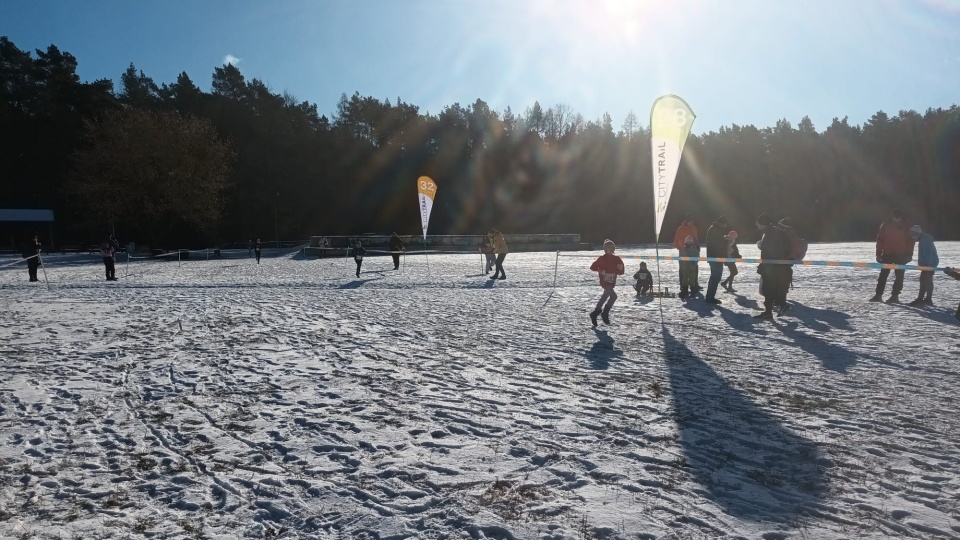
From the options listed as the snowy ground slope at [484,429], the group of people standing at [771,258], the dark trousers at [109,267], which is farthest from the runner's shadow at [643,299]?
the dark trousers at [109,267]

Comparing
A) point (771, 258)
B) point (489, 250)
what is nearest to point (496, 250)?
point (489, 250)

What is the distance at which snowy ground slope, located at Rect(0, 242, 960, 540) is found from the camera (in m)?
3.81

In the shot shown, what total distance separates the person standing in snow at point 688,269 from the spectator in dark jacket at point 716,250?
1018 millimetres

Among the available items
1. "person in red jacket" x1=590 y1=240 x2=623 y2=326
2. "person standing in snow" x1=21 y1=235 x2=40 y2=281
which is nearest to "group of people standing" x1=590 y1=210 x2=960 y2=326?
"person in red jacket" x1=590 y1=240 x2=623 y2=326

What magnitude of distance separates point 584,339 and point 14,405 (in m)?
7.24

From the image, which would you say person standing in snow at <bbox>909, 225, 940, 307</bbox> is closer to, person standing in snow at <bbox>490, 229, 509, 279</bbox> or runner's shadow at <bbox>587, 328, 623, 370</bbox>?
runner's shadow at <bbox>587, 328, 623, 370</bbox>

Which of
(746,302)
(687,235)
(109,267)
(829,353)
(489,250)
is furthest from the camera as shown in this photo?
(489,250)

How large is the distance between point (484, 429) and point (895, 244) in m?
11.4

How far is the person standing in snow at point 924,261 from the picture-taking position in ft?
40.4

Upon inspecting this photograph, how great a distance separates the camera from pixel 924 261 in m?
12.6

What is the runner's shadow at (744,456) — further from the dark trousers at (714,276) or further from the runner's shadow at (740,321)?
the dark trousers at (714,276)

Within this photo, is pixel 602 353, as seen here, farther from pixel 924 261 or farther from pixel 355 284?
pixel 355 284

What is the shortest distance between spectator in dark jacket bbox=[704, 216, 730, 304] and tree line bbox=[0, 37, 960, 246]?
42.7 m

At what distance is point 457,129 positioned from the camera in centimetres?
6712
